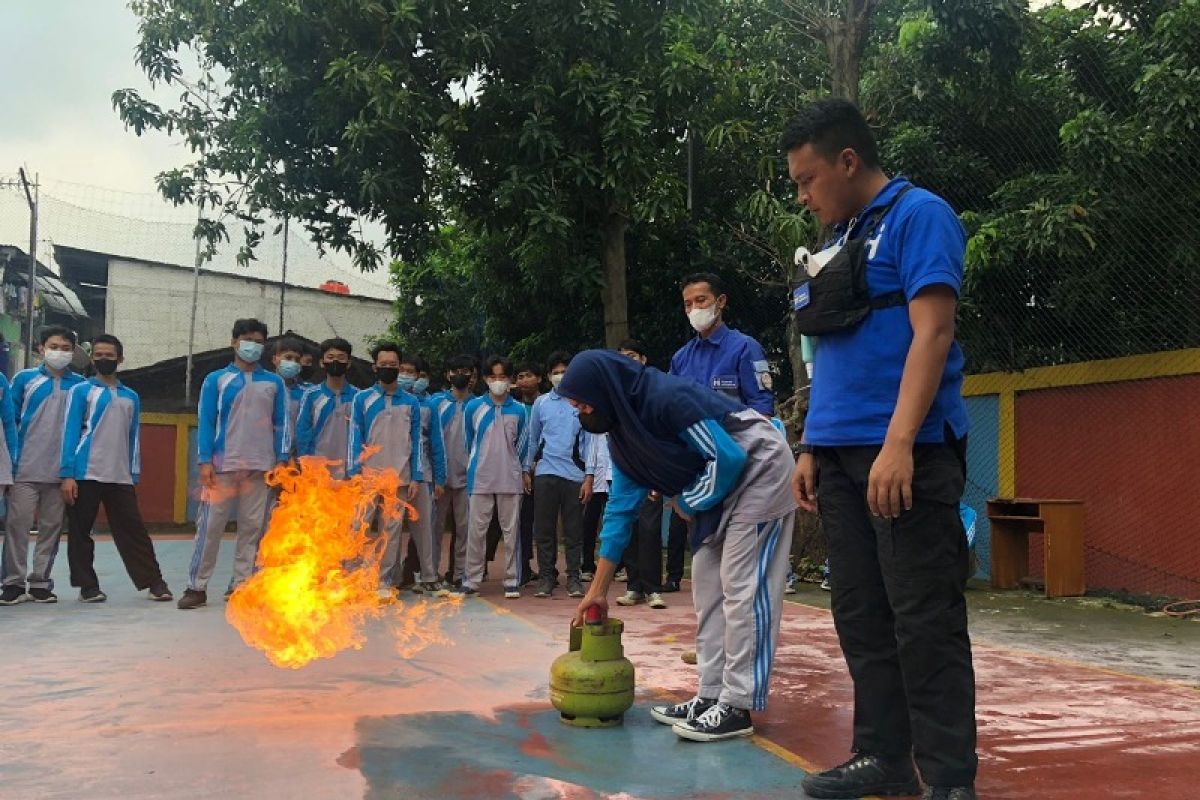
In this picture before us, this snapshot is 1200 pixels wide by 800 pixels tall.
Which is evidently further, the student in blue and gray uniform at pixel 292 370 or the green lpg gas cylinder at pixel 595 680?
the student in blue and gray uniform at pixel 292 370

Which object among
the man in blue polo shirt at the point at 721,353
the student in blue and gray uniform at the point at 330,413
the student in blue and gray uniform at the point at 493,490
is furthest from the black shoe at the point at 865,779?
the student in blue and gray uniform at the point at 330,413

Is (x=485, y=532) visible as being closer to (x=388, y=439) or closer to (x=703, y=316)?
(x=388, y=439)

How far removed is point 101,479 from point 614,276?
6511mm

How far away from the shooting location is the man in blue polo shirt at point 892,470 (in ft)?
9.41

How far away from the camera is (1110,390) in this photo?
9.43 meters

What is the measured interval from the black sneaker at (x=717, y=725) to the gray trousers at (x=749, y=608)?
4cm

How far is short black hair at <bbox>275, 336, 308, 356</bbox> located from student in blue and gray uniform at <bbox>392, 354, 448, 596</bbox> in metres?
0.86

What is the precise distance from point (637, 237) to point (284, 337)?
280 inches

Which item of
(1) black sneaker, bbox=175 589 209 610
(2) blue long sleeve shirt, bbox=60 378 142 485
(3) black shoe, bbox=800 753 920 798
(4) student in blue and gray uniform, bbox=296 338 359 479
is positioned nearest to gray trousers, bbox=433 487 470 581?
(4) student in blue and gray uniform, bbox=296 338 359 479

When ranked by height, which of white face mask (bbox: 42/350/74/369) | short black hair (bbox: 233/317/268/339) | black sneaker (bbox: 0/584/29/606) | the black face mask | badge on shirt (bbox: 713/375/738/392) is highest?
short black hair (bbox: 233/317/268/339)

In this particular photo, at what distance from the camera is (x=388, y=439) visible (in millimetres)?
8555

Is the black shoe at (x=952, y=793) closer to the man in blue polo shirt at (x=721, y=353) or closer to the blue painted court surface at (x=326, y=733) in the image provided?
the blue painted court surface at (x=326, y=733)

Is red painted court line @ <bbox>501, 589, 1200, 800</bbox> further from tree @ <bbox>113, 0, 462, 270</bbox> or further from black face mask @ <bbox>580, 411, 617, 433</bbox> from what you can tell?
tree @ <bbox>113, 0, 462, 270</bbox>

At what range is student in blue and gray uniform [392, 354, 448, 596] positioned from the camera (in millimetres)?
8719
